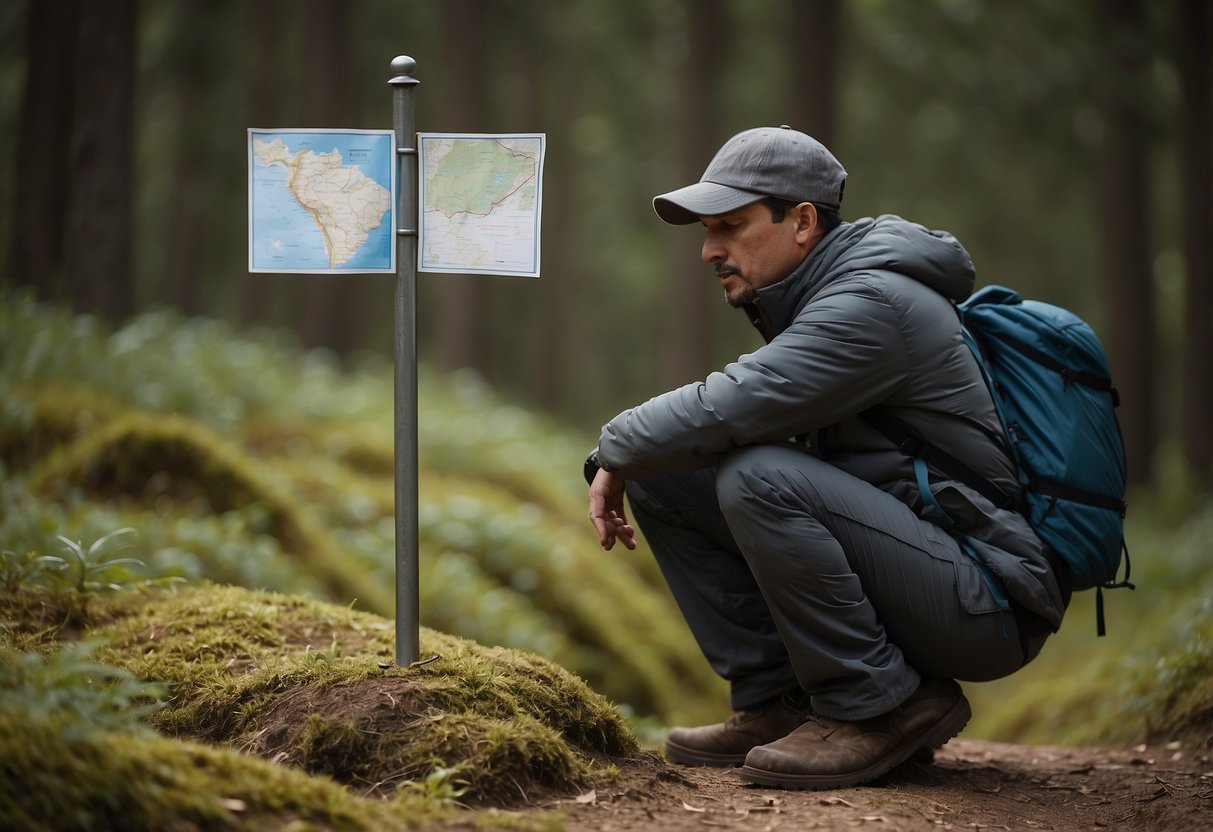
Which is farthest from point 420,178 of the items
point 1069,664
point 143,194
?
point 143,194

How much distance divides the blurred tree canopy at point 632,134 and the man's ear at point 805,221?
675 cm

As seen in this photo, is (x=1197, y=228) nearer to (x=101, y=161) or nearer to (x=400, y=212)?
(x=101, y=161)

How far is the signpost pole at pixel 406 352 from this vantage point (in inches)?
124

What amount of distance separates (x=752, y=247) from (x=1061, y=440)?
3.62ft

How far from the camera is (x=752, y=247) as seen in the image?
359 cm

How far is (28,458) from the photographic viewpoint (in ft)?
Result: 19.0

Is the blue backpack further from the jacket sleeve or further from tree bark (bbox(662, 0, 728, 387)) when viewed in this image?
tree bark (bbox(662, 0, 728, 387))

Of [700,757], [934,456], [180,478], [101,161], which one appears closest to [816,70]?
[101,161]

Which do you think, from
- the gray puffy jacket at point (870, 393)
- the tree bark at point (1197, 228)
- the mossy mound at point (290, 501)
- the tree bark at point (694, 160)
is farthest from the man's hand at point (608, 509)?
the tree bark at point (694, 160)

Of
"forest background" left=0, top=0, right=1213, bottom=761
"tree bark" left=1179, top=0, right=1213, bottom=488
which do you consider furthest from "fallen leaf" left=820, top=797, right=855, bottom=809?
"tree bark" left=1179, top=0, right=1213, bottom=488

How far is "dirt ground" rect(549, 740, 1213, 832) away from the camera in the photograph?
2879 millimetres

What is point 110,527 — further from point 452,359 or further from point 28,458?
point 452,359

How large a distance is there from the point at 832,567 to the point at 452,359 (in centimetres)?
1265

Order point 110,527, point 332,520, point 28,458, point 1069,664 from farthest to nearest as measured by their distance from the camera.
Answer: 1. point 1069,664
2. point 332,520
3. point 28,458
4. point 110,527
